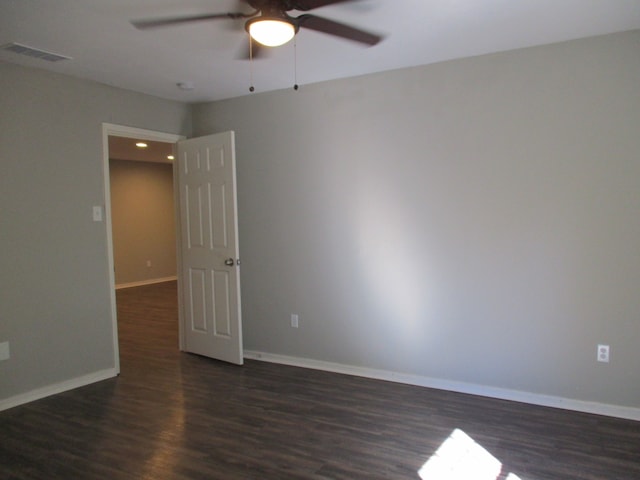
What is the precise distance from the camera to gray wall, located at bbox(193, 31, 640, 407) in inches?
114

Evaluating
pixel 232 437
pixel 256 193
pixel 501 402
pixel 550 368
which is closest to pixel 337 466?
pixel 232 437

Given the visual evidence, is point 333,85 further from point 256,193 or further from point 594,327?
point 594,327

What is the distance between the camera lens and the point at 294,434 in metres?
2.78

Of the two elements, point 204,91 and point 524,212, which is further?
point 204,91

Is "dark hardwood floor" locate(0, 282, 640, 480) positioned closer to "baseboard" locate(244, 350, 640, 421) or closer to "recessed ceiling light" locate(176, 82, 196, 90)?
"baseboard" locate(244, 350, 640, 421)

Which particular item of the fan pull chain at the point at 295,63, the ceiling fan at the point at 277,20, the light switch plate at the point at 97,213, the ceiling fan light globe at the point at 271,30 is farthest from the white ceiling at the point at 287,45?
the light switch plate at the point at 97,213

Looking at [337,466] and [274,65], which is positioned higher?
[274,65]

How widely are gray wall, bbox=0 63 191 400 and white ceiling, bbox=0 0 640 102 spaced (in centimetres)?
24

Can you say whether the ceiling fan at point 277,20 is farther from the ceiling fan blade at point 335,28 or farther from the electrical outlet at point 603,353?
the electrical outlet at point 603,353

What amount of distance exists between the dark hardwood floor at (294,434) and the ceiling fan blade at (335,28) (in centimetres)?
234

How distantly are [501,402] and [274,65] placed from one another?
2.98 meters

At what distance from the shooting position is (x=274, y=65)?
3.35 metres

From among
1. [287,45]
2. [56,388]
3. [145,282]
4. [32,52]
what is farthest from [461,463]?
[145,282]

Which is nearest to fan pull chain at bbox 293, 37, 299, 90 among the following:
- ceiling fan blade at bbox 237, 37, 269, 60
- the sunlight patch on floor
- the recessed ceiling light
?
ceiling fan blade at bbox 237, 37, 269, 60
